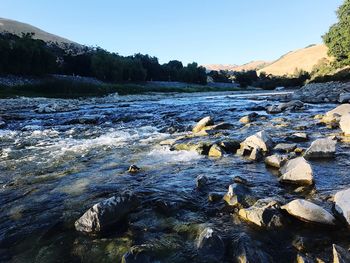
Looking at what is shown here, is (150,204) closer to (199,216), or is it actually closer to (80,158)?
(199,216)

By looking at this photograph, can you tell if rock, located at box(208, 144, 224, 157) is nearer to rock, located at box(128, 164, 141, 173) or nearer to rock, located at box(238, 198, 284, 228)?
rock, located at box(128, 164, 141, 173)

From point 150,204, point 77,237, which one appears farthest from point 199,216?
point 77,237

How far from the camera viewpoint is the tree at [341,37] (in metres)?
67.7

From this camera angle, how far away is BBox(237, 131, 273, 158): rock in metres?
9.31

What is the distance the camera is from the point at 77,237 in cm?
489

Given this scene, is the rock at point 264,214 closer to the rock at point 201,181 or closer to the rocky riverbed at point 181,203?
the rocky riverbed at point 181,203

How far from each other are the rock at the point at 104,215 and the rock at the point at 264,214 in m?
2.01

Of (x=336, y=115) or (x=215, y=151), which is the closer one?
(x=215, y=151)

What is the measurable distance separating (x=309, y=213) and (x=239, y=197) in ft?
4.13

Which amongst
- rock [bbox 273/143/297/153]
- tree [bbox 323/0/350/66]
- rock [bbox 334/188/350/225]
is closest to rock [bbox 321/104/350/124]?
rock [bbox 273/143/297/153]

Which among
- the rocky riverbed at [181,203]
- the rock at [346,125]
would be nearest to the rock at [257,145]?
the rocky riverbed at [181,203]

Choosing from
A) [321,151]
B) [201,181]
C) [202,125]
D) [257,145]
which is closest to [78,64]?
[202,125]

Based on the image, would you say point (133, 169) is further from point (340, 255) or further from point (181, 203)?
point (340, 255)

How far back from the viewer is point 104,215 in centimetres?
Result: 518
